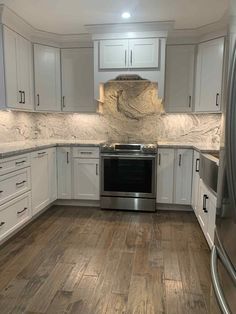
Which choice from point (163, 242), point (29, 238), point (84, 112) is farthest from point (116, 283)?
point (84, 112)

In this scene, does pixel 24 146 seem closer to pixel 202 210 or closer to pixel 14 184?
pixel 14 184

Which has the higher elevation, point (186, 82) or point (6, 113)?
point (186, 82)

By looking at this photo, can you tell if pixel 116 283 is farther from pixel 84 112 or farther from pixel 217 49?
pixel 217 49

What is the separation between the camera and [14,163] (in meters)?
2.66

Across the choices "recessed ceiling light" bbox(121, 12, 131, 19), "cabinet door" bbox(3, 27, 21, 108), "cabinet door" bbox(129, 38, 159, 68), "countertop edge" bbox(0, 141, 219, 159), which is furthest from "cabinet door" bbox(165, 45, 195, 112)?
"cabinet door" bbox(3, 27, 21, 108)

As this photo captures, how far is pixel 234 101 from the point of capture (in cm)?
82

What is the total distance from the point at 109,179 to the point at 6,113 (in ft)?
5.40

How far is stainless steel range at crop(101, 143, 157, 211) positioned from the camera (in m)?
3.51

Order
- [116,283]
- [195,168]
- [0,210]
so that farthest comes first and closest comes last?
[195,168], [0,210], [116,283]

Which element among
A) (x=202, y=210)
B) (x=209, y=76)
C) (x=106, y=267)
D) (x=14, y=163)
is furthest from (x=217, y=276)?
(x=209, y=76)

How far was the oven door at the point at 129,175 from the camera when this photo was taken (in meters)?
3.52

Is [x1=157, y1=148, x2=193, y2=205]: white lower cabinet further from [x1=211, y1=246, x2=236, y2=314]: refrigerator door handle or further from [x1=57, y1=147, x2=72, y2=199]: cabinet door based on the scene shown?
[x1=211, y1=246, x2=236, y2=314]: refrigerator door handle

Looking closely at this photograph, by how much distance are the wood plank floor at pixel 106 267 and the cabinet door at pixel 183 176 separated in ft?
1.17

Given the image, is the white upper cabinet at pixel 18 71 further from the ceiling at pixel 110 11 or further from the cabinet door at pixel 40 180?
the cabinet door at pixel 40 180
